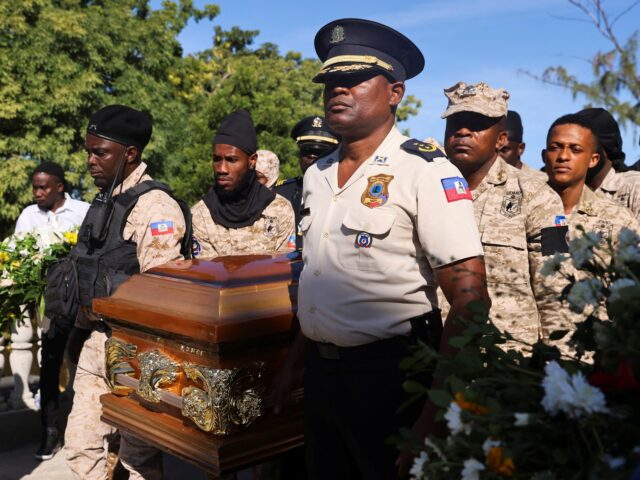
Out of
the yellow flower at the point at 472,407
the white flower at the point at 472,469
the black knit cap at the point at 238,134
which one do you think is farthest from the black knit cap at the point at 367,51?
the black knit cap at the point at 238,134

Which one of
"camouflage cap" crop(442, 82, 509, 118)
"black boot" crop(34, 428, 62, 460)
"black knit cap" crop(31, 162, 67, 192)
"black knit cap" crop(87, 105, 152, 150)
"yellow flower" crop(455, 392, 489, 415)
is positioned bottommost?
"black boot" crop(34, 428, 62, 460)

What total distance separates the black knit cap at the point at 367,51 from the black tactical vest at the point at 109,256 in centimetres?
139

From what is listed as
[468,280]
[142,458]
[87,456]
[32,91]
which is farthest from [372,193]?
[32,91]

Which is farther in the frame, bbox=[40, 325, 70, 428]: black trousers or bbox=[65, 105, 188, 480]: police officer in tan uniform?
bbox=[40, 325, 70, 428]: black trousers

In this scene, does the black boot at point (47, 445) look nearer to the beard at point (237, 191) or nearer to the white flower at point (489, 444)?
the beard at point (237, 191)

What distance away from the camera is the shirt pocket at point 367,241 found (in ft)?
6.25

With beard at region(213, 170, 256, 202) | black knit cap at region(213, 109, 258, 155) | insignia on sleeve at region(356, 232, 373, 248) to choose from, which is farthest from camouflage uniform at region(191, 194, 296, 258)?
insignia on sleeve at region(356, 232, 373, 248)

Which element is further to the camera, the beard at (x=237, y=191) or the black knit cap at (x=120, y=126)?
the beard at (x=237, y=191)

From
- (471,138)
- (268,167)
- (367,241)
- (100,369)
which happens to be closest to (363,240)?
(367,241)

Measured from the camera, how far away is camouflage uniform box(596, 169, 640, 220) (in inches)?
158

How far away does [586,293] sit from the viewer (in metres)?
1.19

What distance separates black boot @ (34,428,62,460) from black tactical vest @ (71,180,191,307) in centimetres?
190

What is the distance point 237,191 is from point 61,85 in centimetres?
1434

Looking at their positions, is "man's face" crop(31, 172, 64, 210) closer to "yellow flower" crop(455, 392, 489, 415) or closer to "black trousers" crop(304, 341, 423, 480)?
"black trousers" crop(304, 341, 423, 480)
